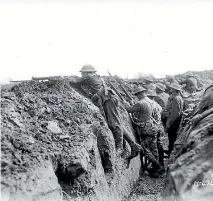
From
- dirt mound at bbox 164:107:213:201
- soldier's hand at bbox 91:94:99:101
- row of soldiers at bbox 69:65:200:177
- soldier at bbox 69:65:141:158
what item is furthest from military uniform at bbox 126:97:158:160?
dirt mound at bbox 164:107:213:201

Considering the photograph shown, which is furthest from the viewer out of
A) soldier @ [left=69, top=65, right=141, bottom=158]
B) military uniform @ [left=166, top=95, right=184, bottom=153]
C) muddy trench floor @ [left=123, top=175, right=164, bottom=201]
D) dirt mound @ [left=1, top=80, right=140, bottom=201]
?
military uniform @ [left=166, top=95, right=184, bottom=153]

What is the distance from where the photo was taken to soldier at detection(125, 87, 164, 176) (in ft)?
22.3

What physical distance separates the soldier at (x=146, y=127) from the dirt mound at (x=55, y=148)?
54.4 inches

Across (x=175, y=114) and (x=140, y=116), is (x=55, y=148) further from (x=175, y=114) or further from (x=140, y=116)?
(x=175, y=114)

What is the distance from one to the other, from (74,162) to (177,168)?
60.6 inches

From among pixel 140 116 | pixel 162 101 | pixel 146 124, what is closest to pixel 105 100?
pixel 140 116

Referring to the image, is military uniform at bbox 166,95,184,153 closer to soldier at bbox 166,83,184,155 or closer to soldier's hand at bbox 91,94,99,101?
soldier at bbox 166,83,184,155

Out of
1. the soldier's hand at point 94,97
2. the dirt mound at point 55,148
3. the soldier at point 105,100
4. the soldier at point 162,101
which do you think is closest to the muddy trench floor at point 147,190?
the dirt mound at point 55,148

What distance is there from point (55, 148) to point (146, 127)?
3.65 m

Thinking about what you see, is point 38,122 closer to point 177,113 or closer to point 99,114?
point 99,114

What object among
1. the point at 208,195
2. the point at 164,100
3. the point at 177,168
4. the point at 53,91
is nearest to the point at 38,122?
the point at 53,91

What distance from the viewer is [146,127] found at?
23.1ft

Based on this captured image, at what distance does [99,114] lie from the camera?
225 inches

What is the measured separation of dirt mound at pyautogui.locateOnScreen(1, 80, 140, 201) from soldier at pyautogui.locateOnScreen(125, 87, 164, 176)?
4.53 feet
